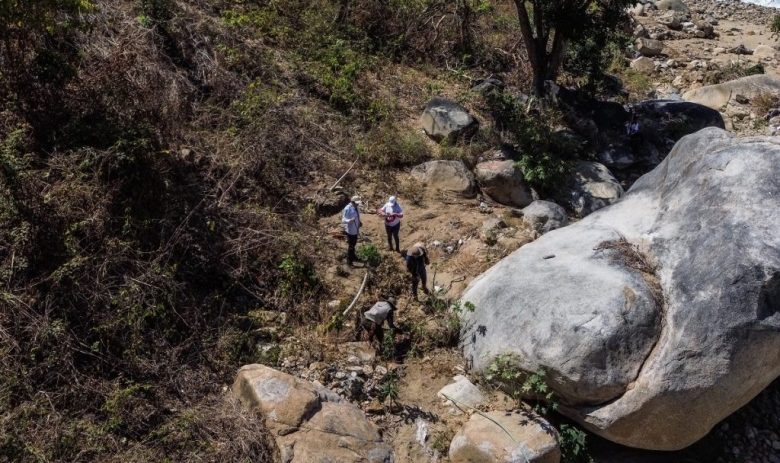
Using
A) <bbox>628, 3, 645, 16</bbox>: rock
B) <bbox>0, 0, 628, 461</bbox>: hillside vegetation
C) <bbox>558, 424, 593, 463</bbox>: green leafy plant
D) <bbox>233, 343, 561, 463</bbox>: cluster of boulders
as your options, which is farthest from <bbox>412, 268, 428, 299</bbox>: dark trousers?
<bbox>628, 3, 645, 16</bbox>: rock

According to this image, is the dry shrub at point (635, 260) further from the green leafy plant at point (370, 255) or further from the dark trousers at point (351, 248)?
the dark trousers at point (351, 248)

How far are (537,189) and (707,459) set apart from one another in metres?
5.86

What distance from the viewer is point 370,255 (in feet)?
30.3

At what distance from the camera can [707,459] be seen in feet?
24.8

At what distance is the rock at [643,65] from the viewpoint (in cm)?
1838

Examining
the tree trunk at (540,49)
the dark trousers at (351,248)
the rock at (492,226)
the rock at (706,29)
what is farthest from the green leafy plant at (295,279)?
the rock at (706,29)

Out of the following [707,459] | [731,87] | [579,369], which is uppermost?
[731,87]

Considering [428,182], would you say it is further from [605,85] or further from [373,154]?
[605,85]

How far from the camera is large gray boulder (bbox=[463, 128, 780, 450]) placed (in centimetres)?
689

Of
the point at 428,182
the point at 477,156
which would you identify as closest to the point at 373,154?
the point at 428,182

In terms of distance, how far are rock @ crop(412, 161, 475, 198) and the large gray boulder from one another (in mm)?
3644

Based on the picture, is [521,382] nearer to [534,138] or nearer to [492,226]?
[492,226]

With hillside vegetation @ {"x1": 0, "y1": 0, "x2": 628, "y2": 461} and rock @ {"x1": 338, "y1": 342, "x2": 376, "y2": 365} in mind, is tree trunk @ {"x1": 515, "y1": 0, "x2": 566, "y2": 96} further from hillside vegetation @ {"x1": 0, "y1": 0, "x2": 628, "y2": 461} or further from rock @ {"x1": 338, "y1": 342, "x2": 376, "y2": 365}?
rock @ {"x1": 338, "y1": 342, "x2": 376, "y2": 365}

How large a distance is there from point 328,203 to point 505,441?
16.9ft
